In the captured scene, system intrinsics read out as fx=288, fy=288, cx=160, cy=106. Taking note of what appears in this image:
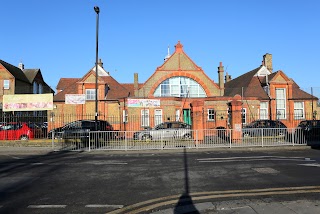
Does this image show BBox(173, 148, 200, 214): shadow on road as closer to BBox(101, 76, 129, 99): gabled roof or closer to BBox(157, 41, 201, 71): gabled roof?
BBox(157, 41, 201, 71): gabled roof

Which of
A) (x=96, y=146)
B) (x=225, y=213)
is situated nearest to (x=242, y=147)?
(x=96, y=146)

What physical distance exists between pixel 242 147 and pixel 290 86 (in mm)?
20446

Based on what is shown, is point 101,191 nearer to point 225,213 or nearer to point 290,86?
point 225,213

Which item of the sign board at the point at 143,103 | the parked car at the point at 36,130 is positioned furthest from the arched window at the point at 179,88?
the parked car at the point at 36,130

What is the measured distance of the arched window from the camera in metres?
33.2

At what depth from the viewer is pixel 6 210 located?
596cm

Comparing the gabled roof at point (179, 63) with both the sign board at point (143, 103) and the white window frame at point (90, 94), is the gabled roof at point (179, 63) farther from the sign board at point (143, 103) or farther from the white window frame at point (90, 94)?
the white window frame at point (90, 94)

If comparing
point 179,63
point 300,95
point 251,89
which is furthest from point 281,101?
point 179,63

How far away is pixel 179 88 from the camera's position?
33.4 m

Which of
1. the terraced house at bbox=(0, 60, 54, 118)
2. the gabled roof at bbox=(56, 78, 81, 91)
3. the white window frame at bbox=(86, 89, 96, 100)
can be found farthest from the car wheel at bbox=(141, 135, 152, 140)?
the terraced house at bbox=(0, 60, 54, 118)

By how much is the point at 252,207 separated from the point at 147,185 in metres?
3.17

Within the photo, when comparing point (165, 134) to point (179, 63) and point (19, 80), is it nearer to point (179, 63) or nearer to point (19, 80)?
point (179, 63)

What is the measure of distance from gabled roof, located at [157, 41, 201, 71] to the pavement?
27776 millimetres

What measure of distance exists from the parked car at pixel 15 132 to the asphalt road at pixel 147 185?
10.9m
